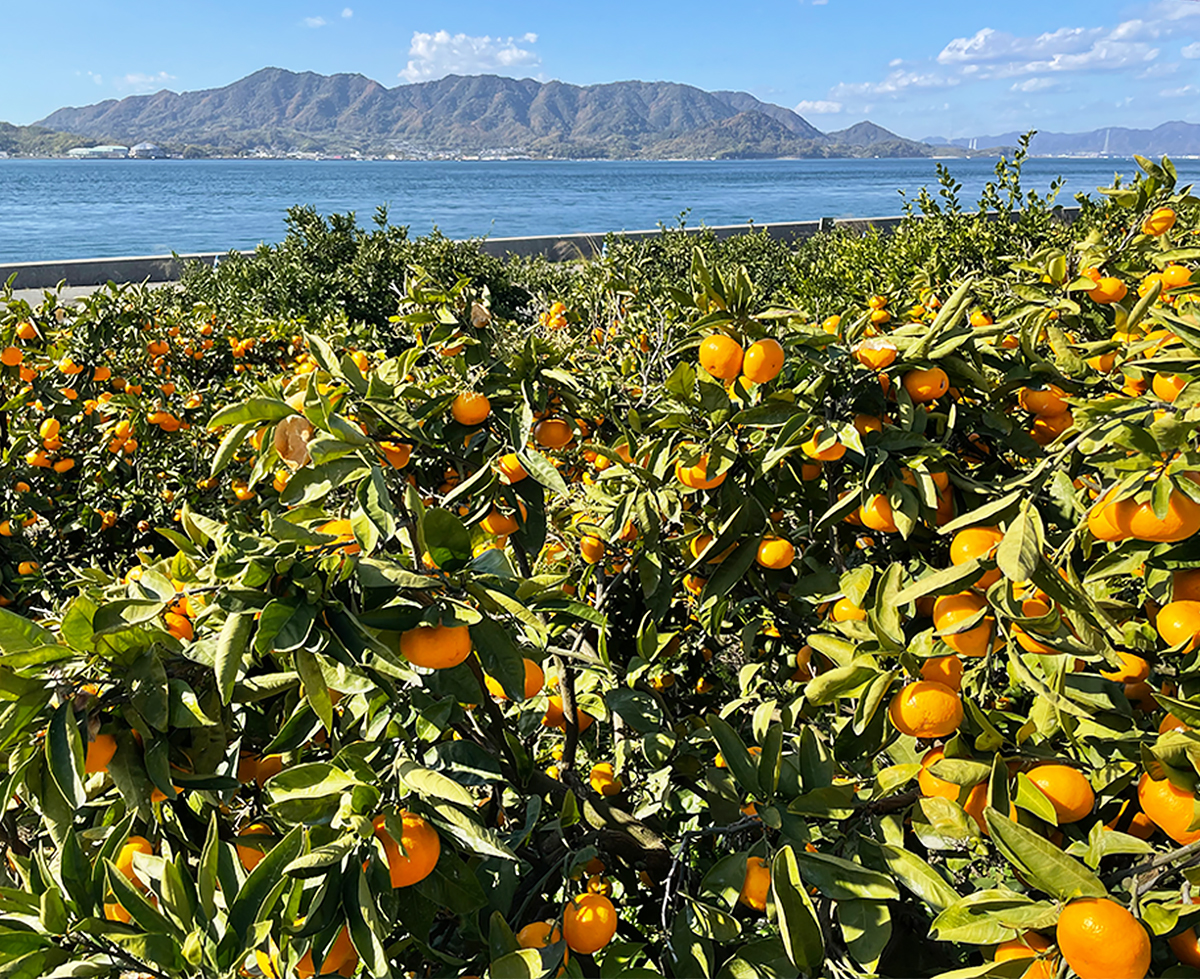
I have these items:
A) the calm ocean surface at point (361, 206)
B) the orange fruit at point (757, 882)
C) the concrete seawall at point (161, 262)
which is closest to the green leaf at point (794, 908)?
the orange fruit at point (757, 882)

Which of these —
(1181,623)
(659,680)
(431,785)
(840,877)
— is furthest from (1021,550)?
(659,680)

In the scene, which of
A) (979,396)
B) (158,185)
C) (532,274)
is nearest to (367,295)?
(532,274)

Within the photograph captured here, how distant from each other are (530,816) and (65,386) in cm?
358

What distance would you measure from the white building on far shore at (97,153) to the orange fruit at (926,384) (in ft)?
600

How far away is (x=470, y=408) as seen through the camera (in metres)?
1.45

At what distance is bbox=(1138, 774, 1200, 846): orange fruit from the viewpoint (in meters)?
0.83

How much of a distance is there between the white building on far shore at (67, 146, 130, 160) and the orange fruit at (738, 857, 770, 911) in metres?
183

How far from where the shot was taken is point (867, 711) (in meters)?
1.03

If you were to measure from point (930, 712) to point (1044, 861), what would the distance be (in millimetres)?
224

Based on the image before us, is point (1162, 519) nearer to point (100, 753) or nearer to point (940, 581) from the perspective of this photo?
point (940, 581)

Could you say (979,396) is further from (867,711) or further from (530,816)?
(530,816)

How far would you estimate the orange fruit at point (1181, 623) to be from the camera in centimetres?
90

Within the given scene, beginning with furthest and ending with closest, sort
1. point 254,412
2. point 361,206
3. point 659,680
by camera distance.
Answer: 1. point 361,206
2. point 659,680
3. point 254,412

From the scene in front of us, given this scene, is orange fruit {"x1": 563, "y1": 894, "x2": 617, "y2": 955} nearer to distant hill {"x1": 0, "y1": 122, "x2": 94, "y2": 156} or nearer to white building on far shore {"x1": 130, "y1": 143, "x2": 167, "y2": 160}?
white building on far shore {"x1": 130, "y1": 143, "x2": 167, "y2": 160}
